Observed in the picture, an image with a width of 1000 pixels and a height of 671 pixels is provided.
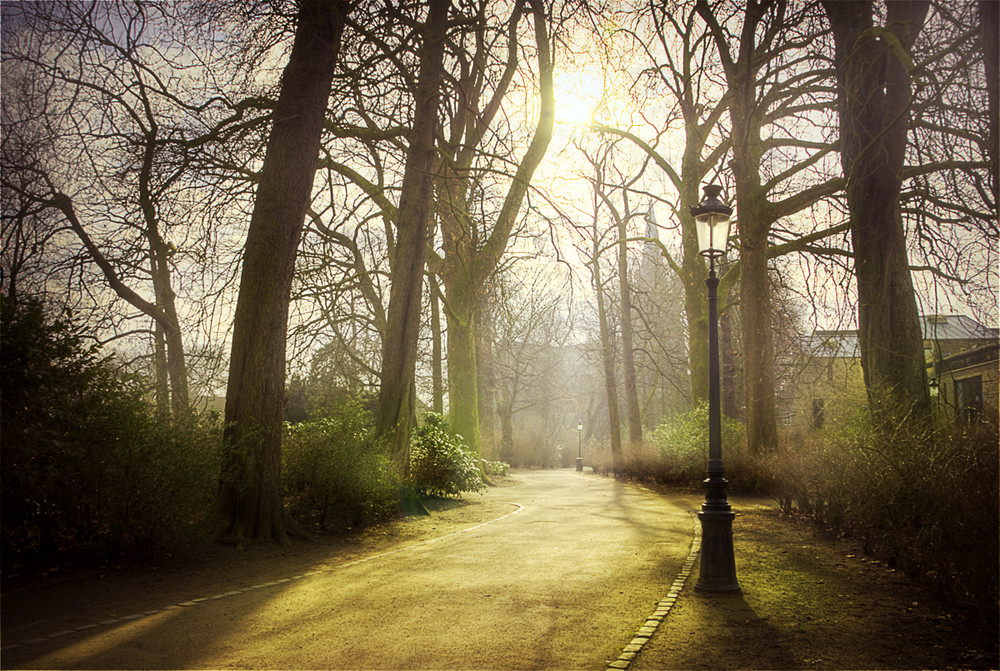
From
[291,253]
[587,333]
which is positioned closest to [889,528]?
[291,253]

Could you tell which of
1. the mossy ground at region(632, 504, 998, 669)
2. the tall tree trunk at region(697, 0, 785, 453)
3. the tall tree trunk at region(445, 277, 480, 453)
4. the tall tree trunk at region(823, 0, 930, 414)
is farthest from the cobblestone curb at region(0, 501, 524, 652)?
the tall tree trunk at region(697, 0, 785, 453)

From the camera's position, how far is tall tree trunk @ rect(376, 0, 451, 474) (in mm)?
12016

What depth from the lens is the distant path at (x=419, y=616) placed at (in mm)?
4359

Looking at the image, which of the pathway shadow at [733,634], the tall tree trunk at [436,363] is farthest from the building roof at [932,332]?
the tall tree trunk at [436,363]

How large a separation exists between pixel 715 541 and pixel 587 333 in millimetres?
31892

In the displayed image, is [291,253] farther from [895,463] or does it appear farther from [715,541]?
[895,463]

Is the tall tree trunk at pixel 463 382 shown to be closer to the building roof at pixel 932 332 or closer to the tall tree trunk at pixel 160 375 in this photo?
the tall tree trunk at pixel 160 375

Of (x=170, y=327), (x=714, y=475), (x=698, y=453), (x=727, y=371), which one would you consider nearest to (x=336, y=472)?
(x=714, y=475)

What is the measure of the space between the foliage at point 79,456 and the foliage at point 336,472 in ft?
7.77

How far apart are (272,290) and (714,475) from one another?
19.6ft

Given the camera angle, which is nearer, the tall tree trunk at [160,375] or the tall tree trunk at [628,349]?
the tall tree trunk at [160,375]

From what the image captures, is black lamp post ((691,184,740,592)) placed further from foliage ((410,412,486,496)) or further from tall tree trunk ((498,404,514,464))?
tall tree trunk ((498,404,514,464))

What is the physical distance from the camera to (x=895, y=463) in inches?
260

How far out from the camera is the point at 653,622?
523 centimetres
